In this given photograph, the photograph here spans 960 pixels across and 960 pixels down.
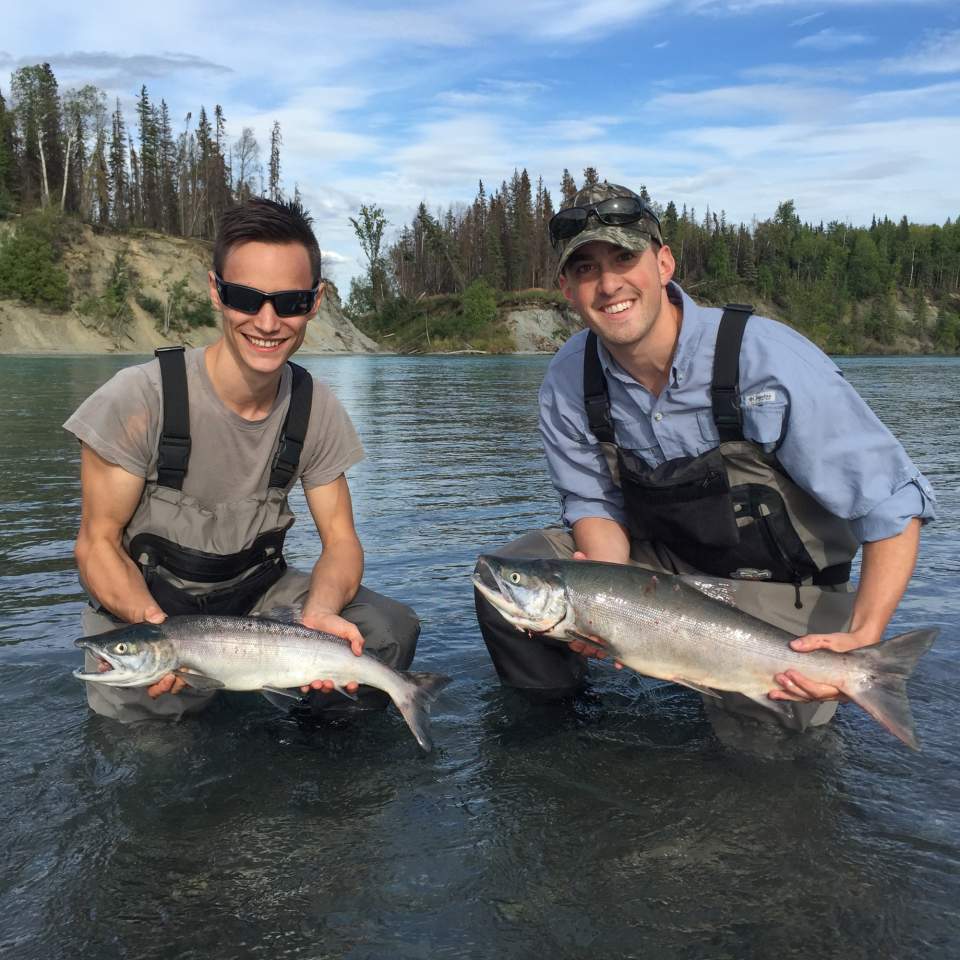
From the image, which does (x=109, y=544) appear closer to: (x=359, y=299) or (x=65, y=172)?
(x=65, y=172)

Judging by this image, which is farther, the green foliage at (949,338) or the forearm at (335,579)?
the green foliage at (949,338)

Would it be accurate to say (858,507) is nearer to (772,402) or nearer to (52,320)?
(772,402)

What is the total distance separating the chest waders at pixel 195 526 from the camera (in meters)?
4.39

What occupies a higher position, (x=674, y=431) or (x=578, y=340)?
(x=578, y=340)

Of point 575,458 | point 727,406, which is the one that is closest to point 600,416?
point 575,458

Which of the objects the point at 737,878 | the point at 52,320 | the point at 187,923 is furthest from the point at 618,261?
the point at 52,320

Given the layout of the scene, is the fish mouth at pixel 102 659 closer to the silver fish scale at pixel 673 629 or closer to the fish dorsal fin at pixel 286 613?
the fish dorsal fin at pixel 286 613

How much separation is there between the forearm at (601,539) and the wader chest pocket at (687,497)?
0.68 feet

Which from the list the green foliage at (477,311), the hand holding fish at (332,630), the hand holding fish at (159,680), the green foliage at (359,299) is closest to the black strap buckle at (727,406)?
the hand holding fish at (332,630)

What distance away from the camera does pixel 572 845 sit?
3523 millimetres

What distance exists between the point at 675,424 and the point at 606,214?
1.07 meters

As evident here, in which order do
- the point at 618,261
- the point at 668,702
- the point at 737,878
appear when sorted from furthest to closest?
1. the point at 668,702
2. the point at 618,261
3. the point at 737,878

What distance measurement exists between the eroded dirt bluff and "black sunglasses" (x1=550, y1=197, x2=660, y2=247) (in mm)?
57734

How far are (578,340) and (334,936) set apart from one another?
327 centimetres
